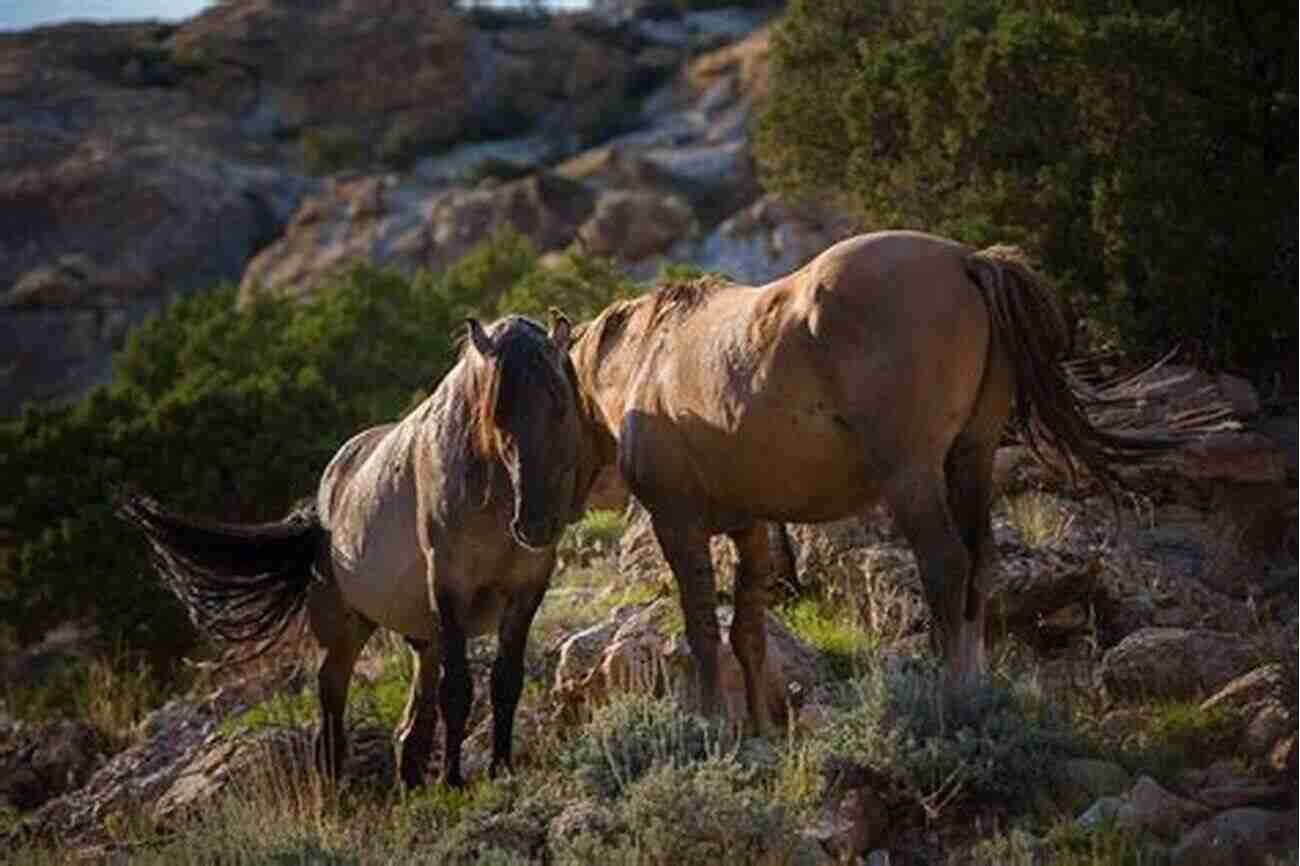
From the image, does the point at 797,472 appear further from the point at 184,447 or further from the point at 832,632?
the point at 184,447

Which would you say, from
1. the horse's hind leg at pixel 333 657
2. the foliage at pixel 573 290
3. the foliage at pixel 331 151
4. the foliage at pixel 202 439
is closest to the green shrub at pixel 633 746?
the horse's hind leg at pixel 333 657

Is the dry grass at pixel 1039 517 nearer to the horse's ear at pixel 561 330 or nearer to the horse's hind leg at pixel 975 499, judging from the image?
the horse's hind leg at pixel 975 499

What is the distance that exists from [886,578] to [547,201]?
1161 inches

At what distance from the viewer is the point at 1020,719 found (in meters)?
7.70

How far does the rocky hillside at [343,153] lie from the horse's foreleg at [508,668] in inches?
750

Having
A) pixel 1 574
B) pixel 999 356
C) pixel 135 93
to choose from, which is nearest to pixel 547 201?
pixel 135 93

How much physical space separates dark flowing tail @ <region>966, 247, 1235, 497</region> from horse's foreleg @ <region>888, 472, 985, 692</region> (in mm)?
605

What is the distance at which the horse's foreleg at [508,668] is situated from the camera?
891 centimetres

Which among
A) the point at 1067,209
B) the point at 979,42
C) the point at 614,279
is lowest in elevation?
the point at 614,279

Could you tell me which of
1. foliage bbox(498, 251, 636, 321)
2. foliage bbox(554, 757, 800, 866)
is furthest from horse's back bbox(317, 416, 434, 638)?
foliage bbox(498, 251, 636, 321)

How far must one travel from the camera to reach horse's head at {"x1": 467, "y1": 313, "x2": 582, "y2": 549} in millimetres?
8258

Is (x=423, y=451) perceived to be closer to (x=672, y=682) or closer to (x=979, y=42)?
(x=672, y=682)

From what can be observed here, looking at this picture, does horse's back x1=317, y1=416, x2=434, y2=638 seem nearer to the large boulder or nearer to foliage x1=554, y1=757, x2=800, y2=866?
foliage x1=554, y1=757, x2=800, y2=866

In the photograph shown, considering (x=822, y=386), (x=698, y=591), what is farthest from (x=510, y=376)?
(x=822, y=386)
